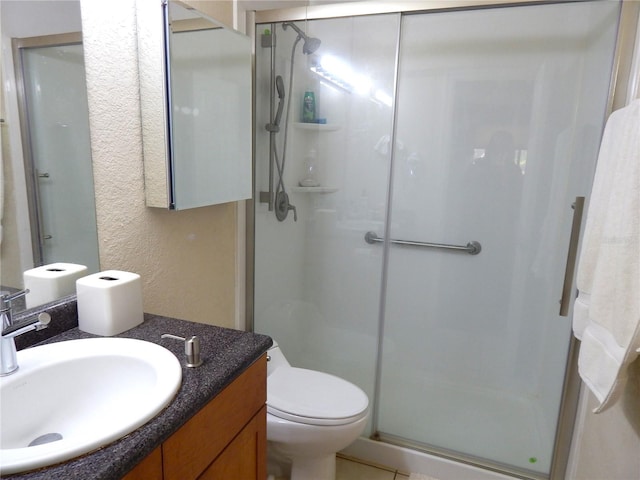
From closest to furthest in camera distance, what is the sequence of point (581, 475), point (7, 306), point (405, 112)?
point (7, 306) < point (581, 475) < point (405, 112)

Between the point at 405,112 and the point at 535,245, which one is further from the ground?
the point at 405,112

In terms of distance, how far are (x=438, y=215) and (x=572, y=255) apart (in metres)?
0.61

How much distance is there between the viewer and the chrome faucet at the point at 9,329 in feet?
2.78

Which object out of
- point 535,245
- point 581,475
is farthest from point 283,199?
point 581,475

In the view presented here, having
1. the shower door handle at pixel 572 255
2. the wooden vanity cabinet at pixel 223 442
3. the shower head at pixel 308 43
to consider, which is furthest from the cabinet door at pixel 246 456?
the shower head at pixel 308 43

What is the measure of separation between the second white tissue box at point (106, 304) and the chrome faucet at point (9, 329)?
0.36 feet

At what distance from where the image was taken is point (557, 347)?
1892 millimetres

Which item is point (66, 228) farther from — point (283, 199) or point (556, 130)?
point (556, 130)

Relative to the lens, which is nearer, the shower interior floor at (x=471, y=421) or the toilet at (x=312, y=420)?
the toilet at (x=312, y=420)

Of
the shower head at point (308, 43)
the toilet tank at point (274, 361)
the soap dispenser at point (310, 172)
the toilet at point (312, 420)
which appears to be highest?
the shower head at point (308, 43)

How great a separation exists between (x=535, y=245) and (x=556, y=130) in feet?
1.70

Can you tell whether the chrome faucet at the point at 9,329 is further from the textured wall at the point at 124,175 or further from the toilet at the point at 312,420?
the toilet at the point at 312,420

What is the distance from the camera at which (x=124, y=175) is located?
126 cm

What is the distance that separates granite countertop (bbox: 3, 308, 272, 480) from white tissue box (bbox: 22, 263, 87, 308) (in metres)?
0.11
